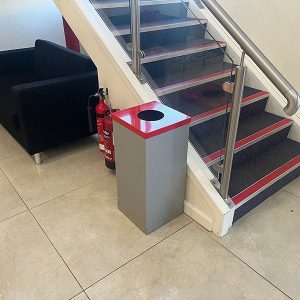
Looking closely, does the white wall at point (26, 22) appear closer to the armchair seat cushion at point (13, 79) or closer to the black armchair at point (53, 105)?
the armchair seat cushion at point (13, 79)

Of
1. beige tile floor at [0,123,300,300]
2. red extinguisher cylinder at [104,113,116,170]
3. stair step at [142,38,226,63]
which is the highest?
stair step at [142,38,226,63]

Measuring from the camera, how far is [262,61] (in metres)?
1.36

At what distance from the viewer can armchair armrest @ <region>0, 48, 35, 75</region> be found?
3.29 m

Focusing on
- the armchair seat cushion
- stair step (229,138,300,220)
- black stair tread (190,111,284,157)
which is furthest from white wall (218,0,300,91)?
the armchair seat cushion

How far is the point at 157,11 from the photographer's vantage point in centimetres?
241

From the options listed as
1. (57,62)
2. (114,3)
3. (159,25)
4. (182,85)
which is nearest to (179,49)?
(159,25)

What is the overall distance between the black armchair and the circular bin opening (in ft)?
2.99

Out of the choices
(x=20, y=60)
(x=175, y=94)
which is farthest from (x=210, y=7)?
(x=20, y=60)

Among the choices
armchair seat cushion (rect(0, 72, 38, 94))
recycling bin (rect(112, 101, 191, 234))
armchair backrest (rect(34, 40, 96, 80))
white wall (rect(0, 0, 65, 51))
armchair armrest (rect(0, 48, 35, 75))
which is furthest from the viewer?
white wall (rect(0, 0, 65, 51))

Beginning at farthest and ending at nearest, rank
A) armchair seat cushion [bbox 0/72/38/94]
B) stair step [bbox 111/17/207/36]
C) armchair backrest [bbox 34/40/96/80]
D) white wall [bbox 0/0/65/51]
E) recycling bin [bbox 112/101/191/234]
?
1. white wall [bbox 0/0/65/51]
2. armchair seat cushion [bbox 0/72/38/94]
3. armchair backrest [bbox 34/40/96/80]
4. stair step [bbox 111/17/207/36]
5. recycling bin [bbox 112/101/191/234]

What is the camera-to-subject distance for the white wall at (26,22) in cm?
383

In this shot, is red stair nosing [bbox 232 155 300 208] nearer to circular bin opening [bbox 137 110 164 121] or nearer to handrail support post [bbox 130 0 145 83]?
circular bin opening [bbox 137 110 164 121]

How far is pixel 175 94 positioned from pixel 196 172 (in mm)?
568

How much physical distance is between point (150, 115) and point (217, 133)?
0.44 m
